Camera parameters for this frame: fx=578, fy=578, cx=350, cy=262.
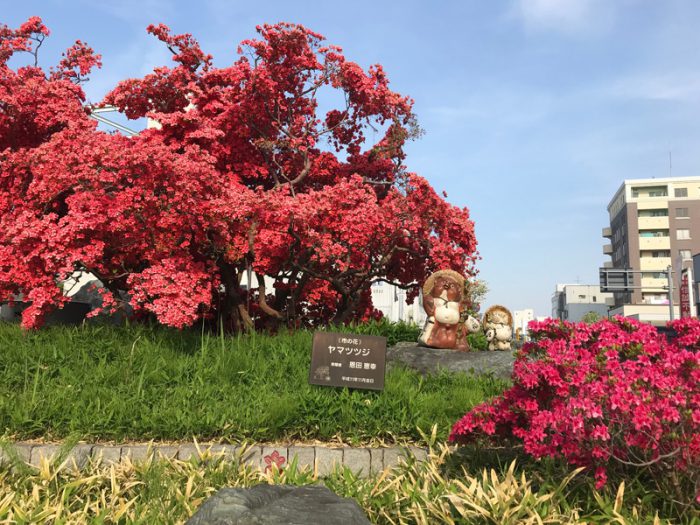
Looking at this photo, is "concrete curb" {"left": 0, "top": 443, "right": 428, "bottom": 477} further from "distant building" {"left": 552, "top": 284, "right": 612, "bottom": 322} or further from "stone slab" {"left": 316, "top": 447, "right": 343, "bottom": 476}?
"distant building" {"left": 552, "top": 284, "right": 612, "bottom": 322}

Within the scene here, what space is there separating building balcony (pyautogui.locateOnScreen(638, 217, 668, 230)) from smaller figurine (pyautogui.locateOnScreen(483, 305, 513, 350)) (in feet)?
195

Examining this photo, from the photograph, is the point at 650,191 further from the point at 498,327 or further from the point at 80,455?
the point at 80,455

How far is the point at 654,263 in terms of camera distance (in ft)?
201

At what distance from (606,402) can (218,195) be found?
6.94 m

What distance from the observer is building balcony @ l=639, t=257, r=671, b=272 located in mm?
60216

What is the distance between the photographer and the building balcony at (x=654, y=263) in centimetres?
6022

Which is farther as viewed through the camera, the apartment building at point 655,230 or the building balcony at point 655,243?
the building balcony at point 655,243

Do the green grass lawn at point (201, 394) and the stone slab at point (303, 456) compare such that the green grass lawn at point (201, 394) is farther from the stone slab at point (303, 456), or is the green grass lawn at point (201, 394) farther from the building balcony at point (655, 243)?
the building balcony at point (655, 243)

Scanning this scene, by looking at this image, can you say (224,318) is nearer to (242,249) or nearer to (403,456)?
(242,249)

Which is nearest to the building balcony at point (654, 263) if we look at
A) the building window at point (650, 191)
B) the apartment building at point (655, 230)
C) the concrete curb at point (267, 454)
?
the apartment building at point (655, 230)

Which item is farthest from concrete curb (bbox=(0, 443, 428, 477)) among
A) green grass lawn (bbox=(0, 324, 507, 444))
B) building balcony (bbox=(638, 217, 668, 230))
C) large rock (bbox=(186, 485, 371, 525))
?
building balcony (bbox=(638, 217, 668, 230))

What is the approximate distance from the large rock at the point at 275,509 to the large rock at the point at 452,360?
4.82 meters

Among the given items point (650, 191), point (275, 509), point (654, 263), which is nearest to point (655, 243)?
point (654, 263)

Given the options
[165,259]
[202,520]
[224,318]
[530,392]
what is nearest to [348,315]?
[224,318]
